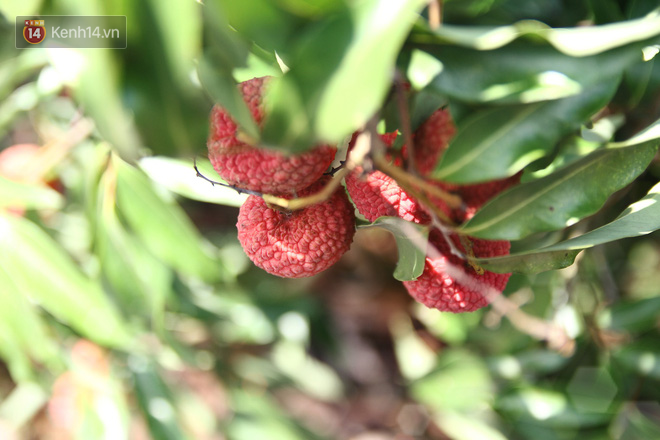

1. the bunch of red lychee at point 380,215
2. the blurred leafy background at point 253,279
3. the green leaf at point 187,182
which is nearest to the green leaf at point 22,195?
the blurred leafy background at point 253,279

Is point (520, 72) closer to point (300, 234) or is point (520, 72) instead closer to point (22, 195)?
point (300, 234)

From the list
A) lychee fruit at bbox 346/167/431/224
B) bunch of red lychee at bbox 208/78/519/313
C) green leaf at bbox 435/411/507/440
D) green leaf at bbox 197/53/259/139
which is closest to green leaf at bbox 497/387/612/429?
green leaf at bbox 435/411/507/440

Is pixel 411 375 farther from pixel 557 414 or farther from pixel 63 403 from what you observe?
pixel 63 403

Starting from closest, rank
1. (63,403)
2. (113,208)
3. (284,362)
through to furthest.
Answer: (113,208)
(63,403)
(284,362)

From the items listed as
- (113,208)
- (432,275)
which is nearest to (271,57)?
(432,275)

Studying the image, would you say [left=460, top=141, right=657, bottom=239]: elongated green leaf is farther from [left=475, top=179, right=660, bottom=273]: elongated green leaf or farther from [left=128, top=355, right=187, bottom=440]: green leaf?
[left=128, top=355, right=187, bottom=440]: green leaf

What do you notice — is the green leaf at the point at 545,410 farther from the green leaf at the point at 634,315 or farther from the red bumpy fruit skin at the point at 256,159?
the red bumpy fruit skin at the point at 256,159
